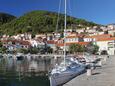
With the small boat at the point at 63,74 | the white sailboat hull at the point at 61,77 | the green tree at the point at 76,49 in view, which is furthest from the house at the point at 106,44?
the white sailboat hull at the point at 61,77

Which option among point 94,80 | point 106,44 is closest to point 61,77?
point 94,80

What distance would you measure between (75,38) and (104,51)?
35.7 m

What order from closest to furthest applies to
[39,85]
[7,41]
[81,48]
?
[39,85] < [81,48] < [7,41]

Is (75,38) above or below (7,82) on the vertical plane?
above

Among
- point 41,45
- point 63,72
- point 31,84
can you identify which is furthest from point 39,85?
point 41,45

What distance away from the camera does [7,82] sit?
119ft

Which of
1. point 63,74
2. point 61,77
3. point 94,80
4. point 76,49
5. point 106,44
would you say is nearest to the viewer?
point 94,80

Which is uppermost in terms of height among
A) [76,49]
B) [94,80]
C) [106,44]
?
[106,44]

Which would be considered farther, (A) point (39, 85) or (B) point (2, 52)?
(B) point (2, 52)

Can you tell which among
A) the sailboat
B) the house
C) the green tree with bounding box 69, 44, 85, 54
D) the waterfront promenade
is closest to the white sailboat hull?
the sailboat

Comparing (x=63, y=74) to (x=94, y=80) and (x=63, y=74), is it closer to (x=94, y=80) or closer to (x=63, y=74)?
(x=63, y=74)

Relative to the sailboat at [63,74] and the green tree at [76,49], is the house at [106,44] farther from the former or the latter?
the sailboat at [63,74]

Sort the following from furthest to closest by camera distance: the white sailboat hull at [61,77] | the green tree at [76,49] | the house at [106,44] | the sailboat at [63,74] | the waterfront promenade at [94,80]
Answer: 1. the house at [106,44]
2. the green tree at [76,49]
3. the sailboat at [63,74]
4. the white sailboat hull at [61,77]
5. the waterfront promenade at [94,80]

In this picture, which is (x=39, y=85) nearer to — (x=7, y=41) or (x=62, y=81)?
(x=62, y=81)
